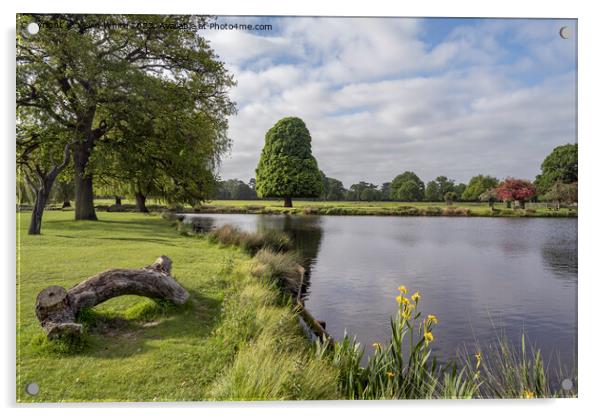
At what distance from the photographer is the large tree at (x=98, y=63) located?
486cm

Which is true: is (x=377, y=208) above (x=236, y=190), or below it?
below

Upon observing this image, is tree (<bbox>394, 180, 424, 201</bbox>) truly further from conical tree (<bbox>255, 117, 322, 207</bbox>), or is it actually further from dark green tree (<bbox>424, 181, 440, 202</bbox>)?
conical tree (<bbox>255, 117, 322, 207</bbox>)

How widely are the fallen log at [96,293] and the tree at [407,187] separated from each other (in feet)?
12.1

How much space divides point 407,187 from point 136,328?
449 centimetres

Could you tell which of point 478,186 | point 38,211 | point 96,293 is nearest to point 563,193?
point 478,186

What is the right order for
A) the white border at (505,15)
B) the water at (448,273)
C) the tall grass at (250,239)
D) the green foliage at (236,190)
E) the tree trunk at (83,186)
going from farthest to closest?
the tall grass at (250,239) < the green foliage at (236,190) < the tree trunk at (83,186) < the water at (448,273) < the white border at (505,15)

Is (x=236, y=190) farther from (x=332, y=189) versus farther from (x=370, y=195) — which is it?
(x=370, y=195)

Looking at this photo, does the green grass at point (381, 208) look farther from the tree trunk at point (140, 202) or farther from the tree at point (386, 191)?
the tree trunk at point (140, 202)

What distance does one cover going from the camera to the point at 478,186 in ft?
19.4

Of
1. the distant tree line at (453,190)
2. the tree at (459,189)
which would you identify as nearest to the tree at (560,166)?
the distant tree line at (453,190)

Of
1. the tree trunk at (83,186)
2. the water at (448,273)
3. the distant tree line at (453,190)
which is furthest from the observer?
the tree trunk at (83,186)

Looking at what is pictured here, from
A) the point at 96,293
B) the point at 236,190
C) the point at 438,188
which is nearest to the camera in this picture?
the point at 96,293

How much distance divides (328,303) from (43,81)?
18.9ft

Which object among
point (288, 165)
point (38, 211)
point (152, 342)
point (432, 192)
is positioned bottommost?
→ point (152, 342)
